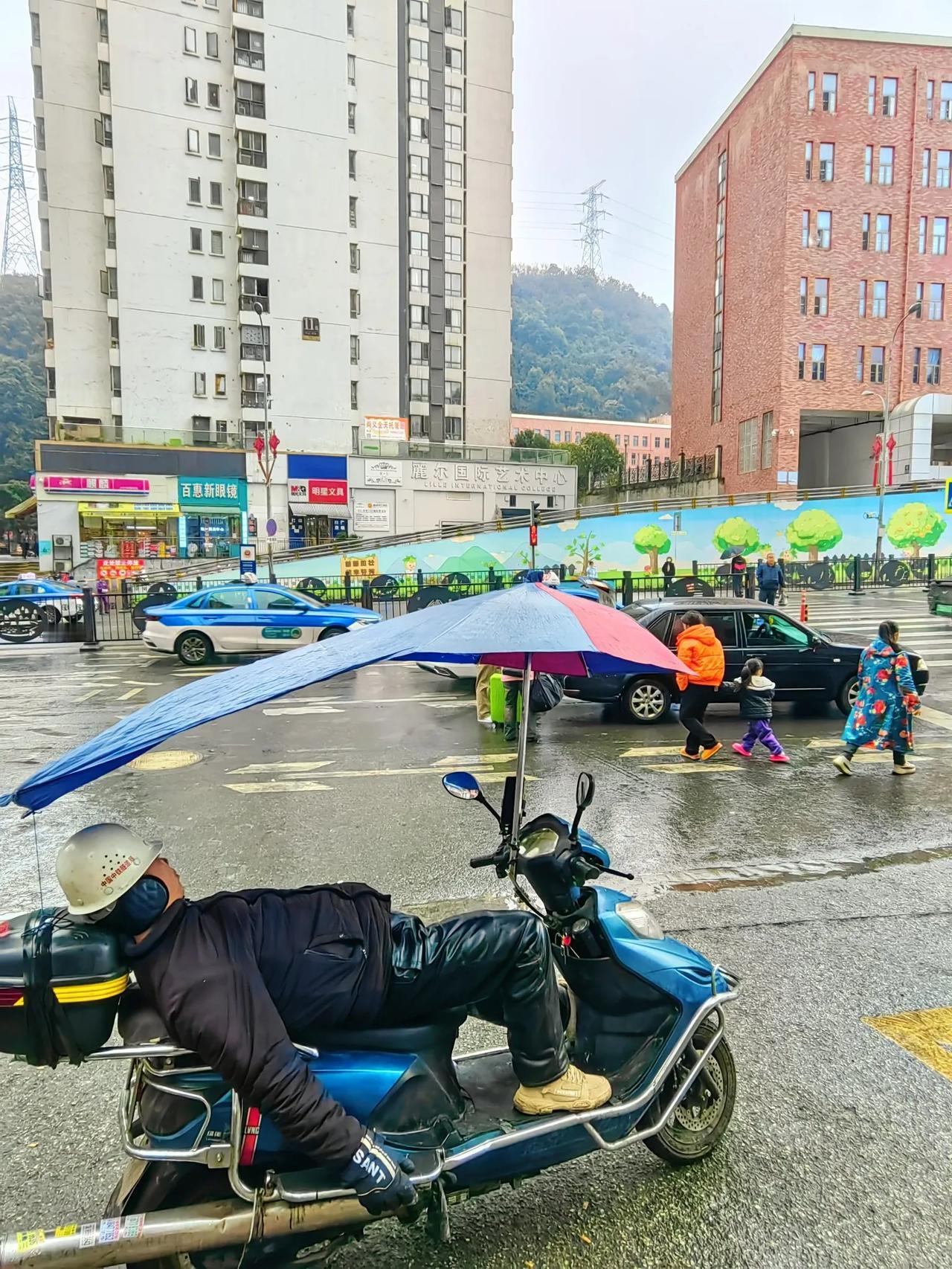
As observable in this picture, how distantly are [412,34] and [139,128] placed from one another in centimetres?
2374

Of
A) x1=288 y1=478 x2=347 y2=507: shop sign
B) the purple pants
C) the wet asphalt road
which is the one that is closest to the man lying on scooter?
the wet asphalt road

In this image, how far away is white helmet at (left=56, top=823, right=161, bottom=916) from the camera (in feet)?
6.15

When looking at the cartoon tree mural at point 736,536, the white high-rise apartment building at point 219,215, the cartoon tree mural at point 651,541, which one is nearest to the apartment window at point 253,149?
the white high-rise apartment building at point 219,215

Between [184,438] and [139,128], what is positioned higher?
[139,128]

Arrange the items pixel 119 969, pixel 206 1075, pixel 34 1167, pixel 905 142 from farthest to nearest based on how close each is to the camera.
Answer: pixel 905 142
pixel 34 1167
pixel 206 1075
pixel 119 969

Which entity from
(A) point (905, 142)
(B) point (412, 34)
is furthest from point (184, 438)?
(A) point (905, 142)

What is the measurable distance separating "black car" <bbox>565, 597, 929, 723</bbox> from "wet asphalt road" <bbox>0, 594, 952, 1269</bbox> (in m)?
0.39

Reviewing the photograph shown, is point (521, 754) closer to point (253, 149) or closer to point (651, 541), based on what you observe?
point (651, 541)

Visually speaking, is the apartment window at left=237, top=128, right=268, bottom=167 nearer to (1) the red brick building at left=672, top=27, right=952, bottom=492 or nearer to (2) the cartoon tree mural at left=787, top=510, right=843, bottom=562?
(1) the red brick building at left=672, top=27, right=952, bottom=492

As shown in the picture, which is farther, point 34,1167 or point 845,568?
point 845,568

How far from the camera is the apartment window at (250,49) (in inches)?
1742

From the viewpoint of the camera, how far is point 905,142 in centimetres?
4831

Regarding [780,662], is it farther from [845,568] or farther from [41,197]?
[41,197]

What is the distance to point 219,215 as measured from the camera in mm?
45125
